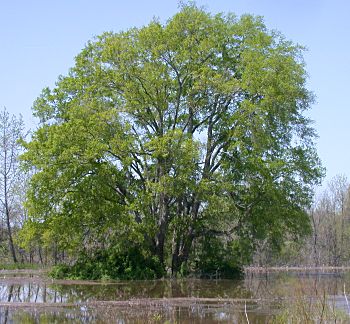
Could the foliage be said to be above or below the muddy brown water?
above

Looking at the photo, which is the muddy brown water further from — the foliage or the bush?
the foliage

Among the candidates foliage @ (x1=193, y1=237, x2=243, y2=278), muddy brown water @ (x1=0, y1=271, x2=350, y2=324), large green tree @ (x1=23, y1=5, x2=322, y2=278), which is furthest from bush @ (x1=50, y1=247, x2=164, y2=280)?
muddy brown water @ (x1=0, y1=271, x2=350, y2=324)

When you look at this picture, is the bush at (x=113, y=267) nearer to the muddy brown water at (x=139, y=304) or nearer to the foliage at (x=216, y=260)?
the foliage at (x=216, y=260)

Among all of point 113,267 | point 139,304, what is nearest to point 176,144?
point 113,267

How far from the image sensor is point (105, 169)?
33719 mm

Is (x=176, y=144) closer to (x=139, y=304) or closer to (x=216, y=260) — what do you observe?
(x=216, y=260)

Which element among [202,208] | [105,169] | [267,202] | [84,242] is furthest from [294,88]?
[84,242]

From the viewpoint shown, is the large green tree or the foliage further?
the foliage

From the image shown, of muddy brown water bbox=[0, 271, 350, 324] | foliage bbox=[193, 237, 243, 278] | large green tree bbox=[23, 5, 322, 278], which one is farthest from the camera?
foliage bbox=[193, 237, 243, 278]

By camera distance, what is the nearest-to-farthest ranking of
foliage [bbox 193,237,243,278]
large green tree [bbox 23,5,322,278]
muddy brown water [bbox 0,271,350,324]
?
muddy brown water [bbox 0,271,350,324], large green tree [bbox 23,5,322,278], foliage [bbox 193,237,243,278]

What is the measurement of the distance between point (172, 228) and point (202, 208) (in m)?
2.23

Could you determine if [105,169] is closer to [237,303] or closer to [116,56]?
[116,56]

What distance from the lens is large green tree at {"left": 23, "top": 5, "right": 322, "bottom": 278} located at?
33.2m

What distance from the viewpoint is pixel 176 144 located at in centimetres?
3272
